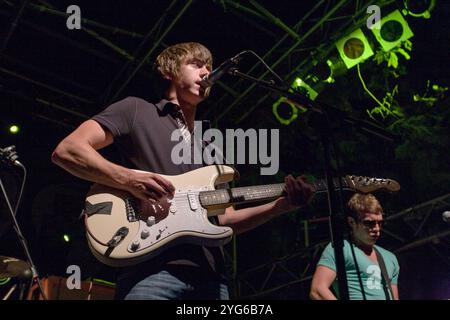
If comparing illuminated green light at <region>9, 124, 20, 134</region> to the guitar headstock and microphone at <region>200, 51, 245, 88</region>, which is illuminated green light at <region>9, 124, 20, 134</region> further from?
the guitar headstock

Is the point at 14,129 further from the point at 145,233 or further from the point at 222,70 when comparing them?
the point at 145,233

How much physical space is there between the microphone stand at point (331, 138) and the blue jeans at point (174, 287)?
0.62 metres

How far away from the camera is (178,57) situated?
3.05 metres

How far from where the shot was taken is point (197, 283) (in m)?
2.16

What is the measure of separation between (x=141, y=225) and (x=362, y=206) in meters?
3.07

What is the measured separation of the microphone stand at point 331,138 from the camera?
6.63 ft

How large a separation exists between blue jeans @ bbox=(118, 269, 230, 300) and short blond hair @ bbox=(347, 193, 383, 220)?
288 cm

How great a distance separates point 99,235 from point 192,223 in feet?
1.56

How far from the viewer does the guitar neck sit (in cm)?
259

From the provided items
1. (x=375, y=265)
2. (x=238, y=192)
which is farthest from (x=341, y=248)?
(x=375, y=265)

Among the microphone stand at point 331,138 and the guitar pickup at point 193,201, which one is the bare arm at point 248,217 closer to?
the guitar pickup at point 193,201

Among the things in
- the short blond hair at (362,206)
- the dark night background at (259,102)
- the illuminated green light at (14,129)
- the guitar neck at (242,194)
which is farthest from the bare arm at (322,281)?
the illuminated green light at (14,129)
